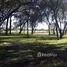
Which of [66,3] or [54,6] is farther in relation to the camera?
[66,3]

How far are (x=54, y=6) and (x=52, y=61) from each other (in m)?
22.2

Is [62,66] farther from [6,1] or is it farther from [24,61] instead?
[6,1]

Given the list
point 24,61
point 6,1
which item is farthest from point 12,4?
point 24,61

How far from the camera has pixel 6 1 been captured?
22.8m

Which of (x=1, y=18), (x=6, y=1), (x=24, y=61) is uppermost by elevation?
(x=6, y=1)

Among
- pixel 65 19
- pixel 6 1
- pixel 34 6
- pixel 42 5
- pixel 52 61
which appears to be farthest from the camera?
pixel 65 19

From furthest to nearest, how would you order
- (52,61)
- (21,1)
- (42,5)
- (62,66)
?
1. (42,5)
2. (21,1)
3. (52,61)
4. (62,66)

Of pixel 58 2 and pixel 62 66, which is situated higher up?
pixel 58 2

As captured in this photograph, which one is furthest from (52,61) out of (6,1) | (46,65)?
(6,1)

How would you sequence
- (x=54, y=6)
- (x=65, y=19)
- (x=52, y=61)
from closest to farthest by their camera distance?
(x=52, y=61) < (x=54, y=6) < (x=65, y=19)

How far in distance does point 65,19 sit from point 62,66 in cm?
3445

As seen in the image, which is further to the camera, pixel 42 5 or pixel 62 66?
pixel 42 5

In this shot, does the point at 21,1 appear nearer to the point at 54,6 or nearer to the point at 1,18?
the point at 1,18

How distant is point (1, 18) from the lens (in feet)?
84.5
